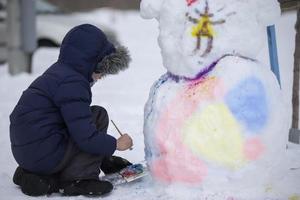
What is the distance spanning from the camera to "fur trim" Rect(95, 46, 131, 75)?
3.13 metres

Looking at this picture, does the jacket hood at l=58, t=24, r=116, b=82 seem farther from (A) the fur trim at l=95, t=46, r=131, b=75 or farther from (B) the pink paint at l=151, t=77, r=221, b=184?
(B) the pink paint at l=151, t=77, r=221, b=184

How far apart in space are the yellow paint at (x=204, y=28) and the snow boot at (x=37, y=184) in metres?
1.12

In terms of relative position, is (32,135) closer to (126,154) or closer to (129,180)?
(129,180)

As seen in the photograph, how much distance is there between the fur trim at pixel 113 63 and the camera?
10.3 feet

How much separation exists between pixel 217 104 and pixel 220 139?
18 centimetres

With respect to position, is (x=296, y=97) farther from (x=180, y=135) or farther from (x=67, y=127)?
(x=67, y=127)

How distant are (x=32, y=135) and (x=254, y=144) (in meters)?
1.18

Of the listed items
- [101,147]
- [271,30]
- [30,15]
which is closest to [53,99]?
[101,147]

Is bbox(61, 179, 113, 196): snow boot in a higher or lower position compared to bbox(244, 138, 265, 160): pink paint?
lower

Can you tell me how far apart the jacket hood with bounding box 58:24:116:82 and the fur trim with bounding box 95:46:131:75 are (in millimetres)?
36

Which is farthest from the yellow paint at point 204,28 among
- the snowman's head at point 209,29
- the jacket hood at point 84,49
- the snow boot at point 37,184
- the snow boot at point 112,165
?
the snow boot at point 37,184

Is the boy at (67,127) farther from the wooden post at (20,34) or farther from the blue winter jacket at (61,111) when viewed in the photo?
the wooden post at (20,34)

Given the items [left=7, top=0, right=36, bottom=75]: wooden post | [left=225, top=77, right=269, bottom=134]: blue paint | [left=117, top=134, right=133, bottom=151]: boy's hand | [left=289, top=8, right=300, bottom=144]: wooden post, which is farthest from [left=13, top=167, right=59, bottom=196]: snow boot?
[left=7, top=0, right=36, bottom=75]: wooden post

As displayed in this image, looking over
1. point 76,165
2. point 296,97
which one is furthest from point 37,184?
point 296,97
